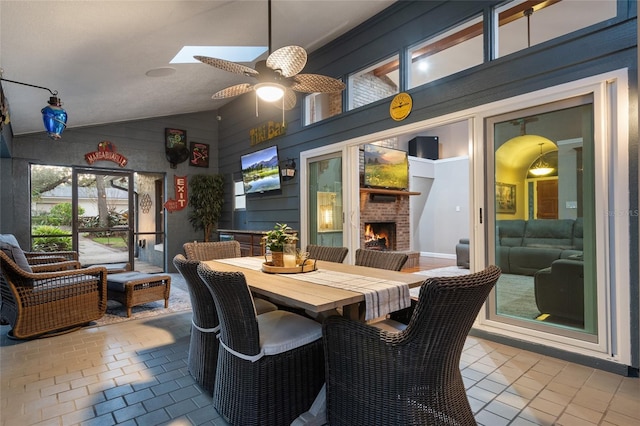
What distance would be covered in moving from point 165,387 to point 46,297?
6.21 ft

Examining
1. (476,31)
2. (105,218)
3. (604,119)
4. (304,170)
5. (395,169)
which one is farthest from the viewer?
(395,169)

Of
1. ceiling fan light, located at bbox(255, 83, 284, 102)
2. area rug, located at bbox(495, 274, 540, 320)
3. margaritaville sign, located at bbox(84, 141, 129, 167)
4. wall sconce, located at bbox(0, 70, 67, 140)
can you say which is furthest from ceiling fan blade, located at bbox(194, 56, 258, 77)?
margaritaville sign, located at bbox(84, 141, 129, 167)

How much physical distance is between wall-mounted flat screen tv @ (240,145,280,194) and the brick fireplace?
2012 millimetres

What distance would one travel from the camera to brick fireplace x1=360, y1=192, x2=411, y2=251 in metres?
7.14

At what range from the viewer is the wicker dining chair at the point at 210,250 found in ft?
10.5

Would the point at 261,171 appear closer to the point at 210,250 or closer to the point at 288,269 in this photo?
the point at 210,250

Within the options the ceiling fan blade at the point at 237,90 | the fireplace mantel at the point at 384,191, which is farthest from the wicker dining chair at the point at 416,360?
the fireplace mantel at the point at 384,191

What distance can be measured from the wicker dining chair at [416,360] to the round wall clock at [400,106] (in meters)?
2.86

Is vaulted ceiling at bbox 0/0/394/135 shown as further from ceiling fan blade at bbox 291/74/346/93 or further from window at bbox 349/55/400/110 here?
ceiling fan blade at bbox 291/74/346/93

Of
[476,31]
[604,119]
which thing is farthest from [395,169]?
[604,119]

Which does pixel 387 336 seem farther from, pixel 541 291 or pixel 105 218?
pixel 105 218

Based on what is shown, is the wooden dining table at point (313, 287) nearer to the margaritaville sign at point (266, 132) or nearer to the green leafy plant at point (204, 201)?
the margaritaville sign at point (266, 132)

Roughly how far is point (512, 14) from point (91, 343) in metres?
5.35

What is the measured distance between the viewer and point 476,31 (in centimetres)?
362
